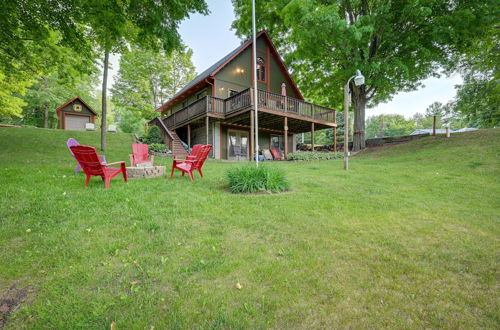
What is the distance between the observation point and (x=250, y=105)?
11.1 metres

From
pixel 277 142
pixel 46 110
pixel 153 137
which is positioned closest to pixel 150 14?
pixel 153 137

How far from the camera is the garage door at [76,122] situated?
63.5ft

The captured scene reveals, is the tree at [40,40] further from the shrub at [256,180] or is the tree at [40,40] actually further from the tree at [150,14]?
the shrub at [256,180]

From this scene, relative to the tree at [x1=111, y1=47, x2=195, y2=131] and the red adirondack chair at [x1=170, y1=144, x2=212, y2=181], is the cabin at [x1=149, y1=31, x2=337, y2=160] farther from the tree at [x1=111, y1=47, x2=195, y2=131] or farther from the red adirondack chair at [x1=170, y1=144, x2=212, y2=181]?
the tree at [x1=111, y1=47, x2=195, y2=131]

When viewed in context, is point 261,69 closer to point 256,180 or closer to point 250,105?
point 250,105

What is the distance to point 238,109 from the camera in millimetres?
11992

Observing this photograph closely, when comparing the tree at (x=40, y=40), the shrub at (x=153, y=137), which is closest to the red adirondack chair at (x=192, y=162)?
the tree at (x=40, y=40)

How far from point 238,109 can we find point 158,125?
5.82m

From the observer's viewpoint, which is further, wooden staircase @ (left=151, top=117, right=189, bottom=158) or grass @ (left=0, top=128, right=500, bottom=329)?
wooden staircase @ (left=151, top=117, right=189, bottom=158)

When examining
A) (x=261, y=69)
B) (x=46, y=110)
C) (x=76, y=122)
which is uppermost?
(x=261, y=69)

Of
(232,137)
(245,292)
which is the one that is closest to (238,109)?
(232,137)

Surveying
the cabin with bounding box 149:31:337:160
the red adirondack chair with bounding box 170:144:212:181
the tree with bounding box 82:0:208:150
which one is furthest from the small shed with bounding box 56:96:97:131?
the red adirondack chair with bounding box 170:144:212:181

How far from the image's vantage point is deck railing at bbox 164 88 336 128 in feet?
39.1

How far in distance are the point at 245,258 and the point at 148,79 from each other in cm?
2720
